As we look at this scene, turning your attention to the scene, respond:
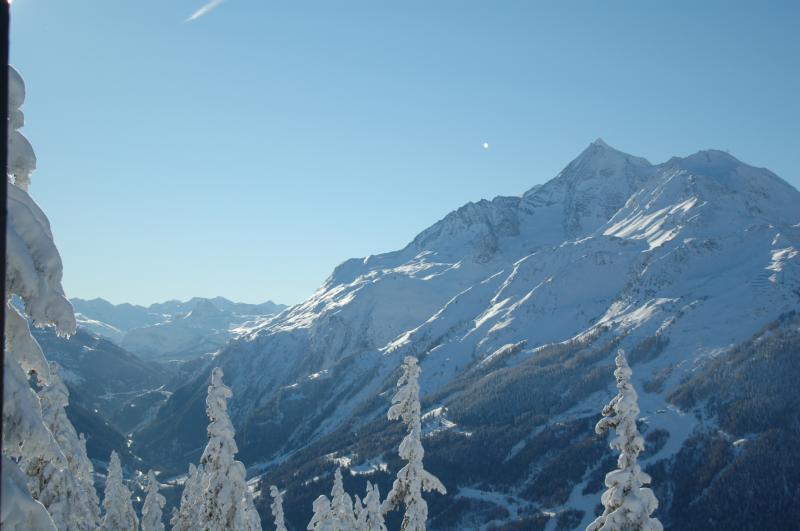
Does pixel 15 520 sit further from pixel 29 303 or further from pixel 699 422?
pixel 699 422

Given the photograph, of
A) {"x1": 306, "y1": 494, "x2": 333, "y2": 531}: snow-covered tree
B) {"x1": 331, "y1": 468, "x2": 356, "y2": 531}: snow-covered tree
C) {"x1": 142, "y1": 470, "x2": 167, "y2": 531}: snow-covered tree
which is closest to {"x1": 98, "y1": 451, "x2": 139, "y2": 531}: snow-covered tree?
{"x1": 142, "y1": 470, "x2": 167, "y2": 531}: snow-covered tree

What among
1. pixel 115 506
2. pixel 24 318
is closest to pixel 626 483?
pixel 24 318

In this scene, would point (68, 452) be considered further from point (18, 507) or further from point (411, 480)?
point (18, 507)

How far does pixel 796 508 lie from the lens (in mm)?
152250

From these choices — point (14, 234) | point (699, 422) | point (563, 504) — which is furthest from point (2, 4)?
→ point (699, 422)

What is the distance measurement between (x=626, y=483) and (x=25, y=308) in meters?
23.2

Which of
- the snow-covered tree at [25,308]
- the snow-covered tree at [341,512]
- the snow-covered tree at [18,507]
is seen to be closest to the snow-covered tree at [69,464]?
the snow-covered tree at [341,512]

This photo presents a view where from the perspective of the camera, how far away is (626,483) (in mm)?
26672

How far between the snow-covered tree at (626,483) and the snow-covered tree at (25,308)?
65.4 ft

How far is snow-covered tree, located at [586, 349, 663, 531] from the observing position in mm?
26109

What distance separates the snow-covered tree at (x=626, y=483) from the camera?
26.1 meters

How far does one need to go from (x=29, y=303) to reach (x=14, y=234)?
1.09m

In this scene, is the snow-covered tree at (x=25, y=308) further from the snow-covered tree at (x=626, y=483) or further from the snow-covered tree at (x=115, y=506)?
the snow-covered tree at (x=115, y=506)

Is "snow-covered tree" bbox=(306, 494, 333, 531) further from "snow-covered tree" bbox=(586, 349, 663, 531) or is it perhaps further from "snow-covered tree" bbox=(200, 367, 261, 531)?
"snow-covered tree" bbox=(586, 349, 663, 531)
